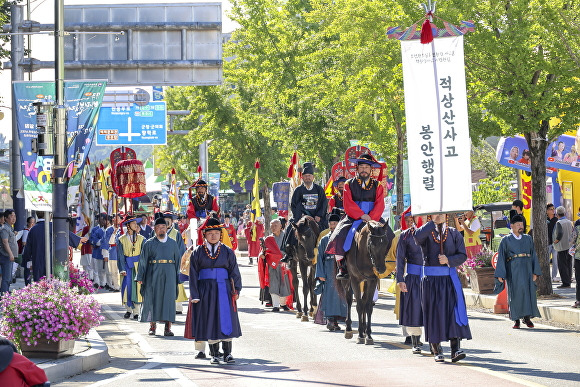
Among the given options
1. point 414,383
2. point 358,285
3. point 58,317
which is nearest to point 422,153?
point 358,285

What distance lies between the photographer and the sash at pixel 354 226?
15389mm

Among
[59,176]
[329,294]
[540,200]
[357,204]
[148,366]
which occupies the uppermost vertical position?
[59,176]

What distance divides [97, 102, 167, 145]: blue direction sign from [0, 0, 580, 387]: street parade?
696cm

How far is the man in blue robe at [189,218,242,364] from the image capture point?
13562 millimetres

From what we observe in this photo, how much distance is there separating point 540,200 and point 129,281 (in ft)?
27.4

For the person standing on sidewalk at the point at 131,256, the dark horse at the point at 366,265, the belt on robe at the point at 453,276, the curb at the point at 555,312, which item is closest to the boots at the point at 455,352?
the belt on robe at the point at 453,276

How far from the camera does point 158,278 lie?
56.0 ft

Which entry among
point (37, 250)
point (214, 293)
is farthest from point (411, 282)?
point (37, 250)

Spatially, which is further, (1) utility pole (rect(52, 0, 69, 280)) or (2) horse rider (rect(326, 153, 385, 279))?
(1) utility pole (rect(52, 0, 69, 280))

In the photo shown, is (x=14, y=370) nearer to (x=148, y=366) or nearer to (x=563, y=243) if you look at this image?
(x=148, y=366)

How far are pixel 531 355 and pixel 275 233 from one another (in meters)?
9.35

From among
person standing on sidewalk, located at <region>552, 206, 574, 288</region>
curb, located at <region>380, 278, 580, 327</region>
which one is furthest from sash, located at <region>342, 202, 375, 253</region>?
person standing on sidewalk, located at <region>552, 206, 574, 288</region>

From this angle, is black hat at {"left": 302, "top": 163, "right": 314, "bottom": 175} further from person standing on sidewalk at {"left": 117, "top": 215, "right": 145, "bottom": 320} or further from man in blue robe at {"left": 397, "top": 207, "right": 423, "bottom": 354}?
man in blue robe at {"left": 397, "top": 207, "right": 423, "bottom": 354}

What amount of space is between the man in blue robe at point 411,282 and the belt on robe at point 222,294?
226 cm
